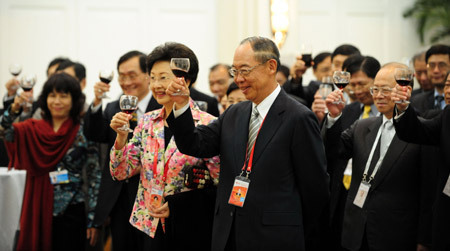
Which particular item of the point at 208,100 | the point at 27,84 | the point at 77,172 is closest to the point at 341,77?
the point at 208,100

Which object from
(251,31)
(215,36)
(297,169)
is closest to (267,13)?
(251,31)

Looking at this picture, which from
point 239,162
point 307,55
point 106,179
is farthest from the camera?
point 307,55

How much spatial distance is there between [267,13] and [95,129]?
4.83 m

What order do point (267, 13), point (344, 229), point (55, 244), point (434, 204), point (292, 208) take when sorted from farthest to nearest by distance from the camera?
point (267, 13) → point (55, 244) → point (344, 229) → point (434, 204) → point (292, 208)

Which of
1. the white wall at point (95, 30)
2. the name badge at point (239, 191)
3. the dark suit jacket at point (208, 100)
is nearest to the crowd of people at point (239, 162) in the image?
the name badge at point (239, 191)

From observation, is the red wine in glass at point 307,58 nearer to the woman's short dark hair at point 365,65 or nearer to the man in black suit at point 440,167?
the woman's short dark hair at point 365,65

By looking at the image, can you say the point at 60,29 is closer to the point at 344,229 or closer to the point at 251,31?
the point at 251,31

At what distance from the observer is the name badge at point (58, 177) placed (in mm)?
4413

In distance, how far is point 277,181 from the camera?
2801 millimetres

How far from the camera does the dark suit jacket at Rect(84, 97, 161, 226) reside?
3795mm

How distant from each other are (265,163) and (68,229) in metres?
2.31

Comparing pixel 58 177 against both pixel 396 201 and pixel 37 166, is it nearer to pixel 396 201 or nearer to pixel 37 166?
pixel 37 166

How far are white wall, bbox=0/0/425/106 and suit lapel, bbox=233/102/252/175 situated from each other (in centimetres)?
530

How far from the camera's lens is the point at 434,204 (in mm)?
3404
